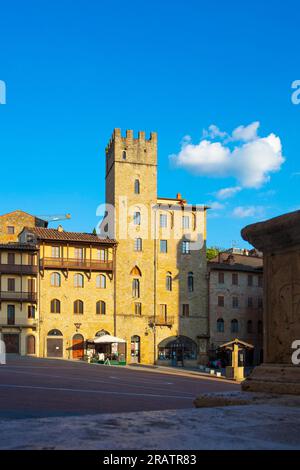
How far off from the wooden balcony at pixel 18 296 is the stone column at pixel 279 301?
52360 millimetres

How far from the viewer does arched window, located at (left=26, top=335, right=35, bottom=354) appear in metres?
57.5

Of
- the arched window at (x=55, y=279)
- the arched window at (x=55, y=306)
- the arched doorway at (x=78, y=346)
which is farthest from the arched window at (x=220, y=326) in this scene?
the arched window at (x=55, y=279)

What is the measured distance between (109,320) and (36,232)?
11.1m

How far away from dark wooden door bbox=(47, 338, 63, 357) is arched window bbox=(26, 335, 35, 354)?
1.38 meters

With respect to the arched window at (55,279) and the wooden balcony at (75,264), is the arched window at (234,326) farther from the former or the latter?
the arched window at (55,279)

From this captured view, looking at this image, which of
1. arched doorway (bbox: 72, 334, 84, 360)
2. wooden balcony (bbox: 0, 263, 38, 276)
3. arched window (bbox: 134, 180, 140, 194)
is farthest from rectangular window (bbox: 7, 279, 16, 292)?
arched window (bbox: 134, 180, 140, 194)

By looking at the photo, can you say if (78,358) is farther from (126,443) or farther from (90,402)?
(126,443)

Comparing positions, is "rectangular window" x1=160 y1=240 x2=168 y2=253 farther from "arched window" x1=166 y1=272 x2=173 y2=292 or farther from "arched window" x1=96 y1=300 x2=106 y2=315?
"arched window" x1=96 y1=300 x2=106 y2=315

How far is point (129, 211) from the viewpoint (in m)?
64.8

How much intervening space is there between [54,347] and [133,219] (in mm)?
15430

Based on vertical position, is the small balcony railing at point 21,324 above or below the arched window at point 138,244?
below

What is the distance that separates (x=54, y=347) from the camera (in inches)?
2295

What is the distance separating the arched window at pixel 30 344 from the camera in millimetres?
57531

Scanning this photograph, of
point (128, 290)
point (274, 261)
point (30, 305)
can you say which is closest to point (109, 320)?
point (128, 290)
